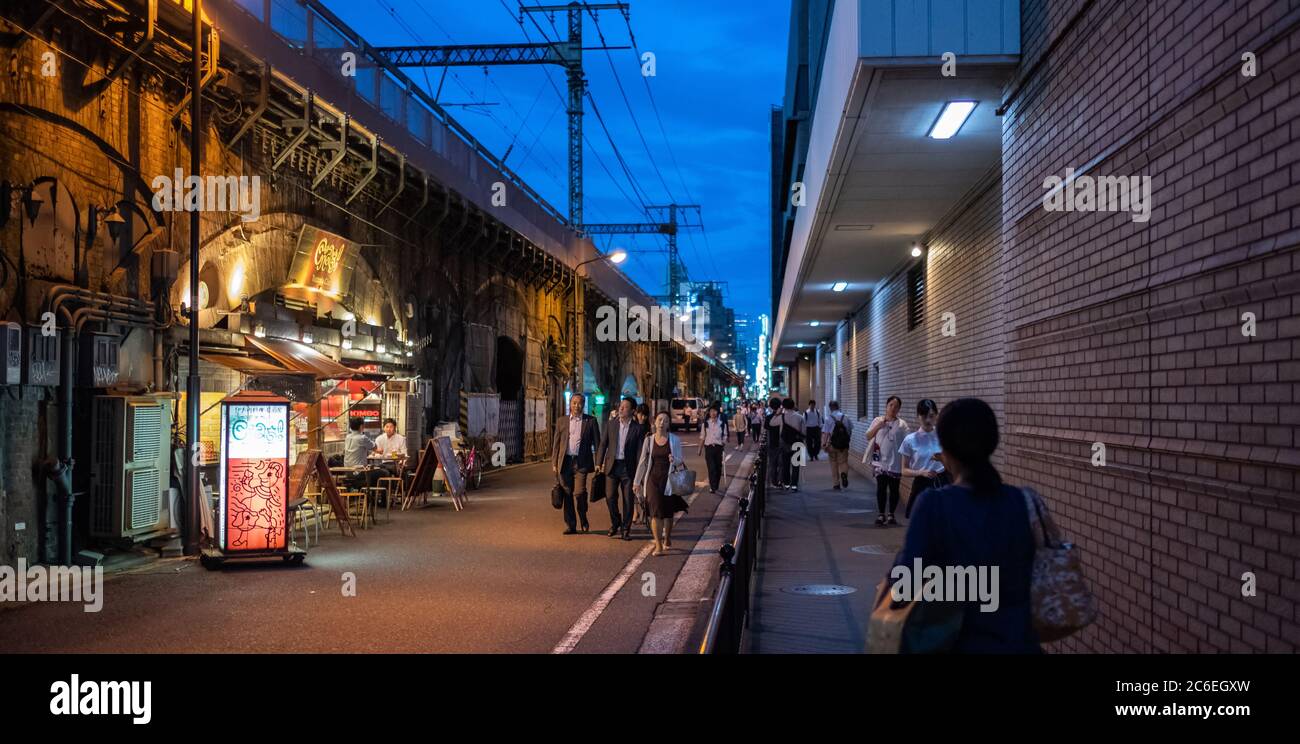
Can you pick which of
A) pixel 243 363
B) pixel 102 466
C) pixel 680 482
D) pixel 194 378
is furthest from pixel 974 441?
pixel 243 363

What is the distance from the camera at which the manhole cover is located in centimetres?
939

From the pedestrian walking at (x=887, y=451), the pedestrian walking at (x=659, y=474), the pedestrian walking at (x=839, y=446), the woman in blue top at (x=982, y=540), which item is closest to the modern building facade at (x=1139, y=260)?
the woman in blue top at (x=982, y=540)

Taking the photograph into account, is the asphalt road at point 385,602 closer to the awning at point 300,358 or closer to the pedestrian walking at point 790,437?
the awning at point 300,358

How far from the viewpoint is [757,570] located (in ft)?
35.8

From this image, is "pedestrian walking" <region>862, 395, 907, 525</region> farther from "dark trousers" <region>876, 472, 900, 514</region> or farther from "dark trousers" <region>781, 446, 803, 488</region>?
"dark trousers" <region>781, 446, 803, 488</region>

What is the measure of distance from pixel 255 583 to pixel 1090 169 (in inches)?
→ 339

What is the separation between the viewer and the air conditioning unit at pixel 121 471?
39.1 feet

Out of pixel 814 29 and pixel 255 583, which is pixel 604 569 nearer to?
pixel 255 583

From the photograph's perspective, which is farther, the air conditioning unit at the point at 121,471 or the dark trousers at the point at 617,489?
A: the dark trousers at the point at 617,489

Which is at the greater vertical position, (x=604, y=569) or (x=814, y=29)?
(x=814, y=29)

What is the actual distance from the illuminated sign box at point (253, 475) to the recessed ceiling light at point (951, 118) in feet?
25.6

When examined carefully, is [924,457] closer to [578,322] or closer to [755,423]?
[578,322]

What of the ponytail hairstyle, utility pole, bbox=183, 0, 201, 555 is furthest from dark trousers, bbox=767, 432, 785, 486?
the ponytail hairstyle

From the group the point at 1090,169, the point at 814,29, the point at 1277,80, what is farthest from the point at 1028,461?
the point at 814,29
